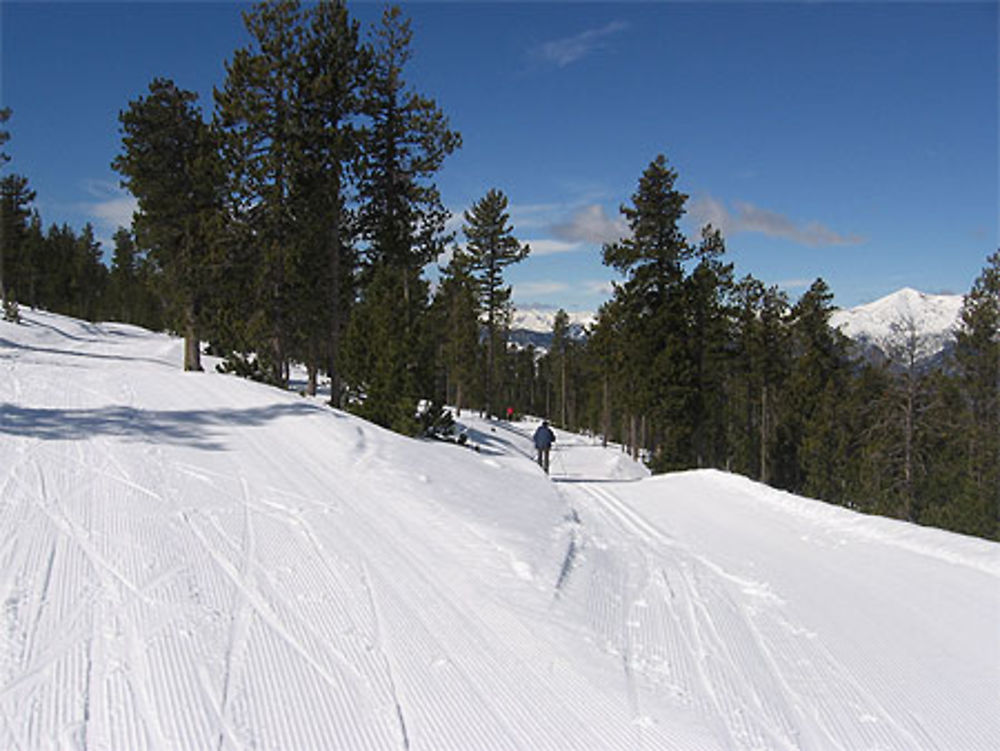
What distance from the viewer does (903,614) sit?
20.5 feet

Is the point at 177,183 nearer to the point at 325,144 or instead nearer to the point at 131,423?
the point at 325,144

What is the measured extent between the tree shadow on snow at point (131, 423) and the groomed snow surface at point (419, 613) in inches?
3.2

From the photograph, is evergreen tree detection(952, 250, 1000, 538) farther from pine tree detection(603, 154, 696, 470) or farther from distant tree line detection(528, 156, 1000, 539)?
pine tree detection(603, 154, 696, 470)

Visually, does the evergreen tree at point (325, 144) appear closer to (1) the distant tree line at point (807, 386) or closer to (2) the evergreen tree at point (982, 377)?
(1) the distant tree line at point (807, 386)

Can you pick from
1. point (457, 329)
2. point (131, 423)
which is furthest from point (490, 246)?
point (131, 423)

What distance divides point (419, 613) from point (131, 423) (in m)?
7.22

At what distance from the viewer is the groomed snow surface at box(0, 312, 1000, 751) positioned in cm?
361

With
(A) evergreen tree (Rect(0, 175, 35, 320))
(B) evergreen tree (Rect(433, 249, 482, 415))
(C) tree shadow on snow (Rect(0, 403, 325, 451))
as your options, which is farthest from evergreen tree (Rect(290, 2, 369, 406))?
(A) evergreen tree (Rect(0, 175, 35, 320))

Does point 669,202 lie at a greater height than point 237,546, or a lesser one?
greater

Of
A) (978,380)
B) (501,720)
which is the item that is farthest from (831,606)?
(978,380)

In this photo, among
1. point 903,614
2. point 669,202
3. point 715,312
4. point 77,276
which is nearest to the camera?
point 903,614

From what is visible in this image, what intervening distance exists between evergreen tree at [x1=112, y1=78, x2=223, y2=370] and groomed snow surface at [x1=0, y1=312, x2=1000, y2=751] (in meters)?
8.55

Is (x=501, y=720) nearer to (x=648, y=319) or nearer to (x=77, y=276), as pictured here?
(x=648, y=319)

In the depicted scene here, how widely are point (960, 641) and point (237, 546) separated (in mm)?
7233
